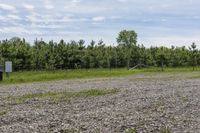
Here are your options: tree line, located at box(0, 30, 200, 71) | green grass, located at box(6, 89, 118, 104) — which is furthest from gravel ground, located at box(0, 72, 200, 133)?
tree line, located at box(0, 30, 200, 71)

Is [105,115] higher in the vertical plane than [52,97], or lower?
lower

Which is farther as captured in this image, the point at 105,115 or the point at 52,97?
the point at 52,97

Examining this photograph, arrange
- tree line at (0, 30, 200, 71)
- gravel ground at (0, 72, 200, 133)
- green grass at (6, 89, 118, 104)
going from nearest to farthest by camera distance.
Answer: gravel ground at (0, 72, 200, 133) → green grass at (6, 89, 118, 104) → tree line at (0, 30, 200, 71)

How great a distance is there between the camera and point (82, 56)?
94.9 metres

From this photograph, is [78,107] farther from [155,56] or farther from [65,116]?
[155,56]

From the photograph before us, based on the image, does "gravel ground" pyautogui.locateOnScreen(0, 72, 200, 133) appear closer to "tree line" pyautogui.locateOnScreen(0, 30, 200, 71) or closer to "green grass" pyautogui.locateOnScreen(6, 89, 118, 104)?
"green grass" pyautogui.locateOnScreen(6, 89, 118, 104)

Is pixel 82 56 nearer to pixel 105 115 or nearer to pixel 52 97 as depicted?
pixel 52 97

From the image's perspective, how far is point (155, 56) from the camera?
4301 inches

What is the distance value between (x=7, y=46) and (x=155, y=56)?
1557 inches

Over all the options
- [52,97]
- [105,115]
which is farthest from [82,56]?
[105,115]

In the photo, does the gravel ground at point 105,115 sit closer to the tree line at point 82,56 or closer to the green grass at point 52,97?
the green grass at point 52,97

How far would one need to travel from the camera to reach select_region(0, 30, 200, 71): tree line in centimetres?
8412

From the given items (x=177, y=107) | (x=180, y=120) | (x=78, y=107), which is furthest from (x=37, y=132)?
(x=177, y=107)

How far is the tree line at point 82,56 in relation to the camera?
84.1 m
